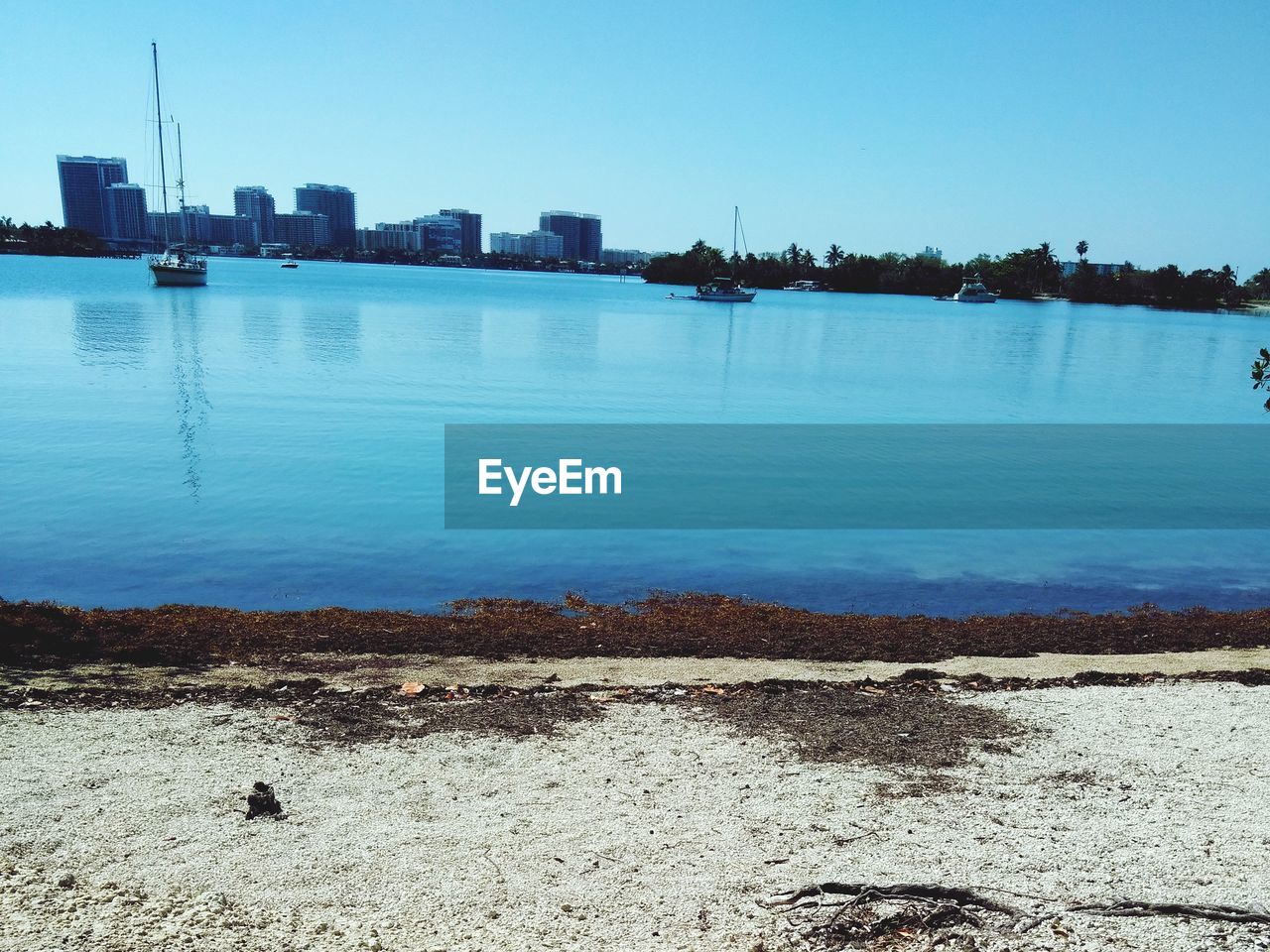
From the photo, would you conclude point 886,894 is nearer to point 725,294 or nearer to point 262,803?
point 262,803

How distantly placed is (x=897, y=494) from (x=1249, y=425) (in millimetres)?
26481

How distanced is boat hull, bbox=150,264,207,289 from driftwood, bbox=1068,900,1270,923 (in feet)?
364

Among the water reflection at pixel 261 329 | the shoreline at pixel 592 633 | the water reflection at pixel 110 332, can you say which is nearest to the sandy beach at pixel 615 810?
the shoreline at pixel 592 633

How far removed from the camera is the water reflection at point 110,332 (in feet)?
155

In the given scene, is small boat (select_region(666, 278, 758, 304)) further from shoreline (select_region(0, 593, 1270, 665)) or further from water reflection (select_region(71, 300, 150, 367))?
shoreline (select_region(0, 593, 1270, 665))

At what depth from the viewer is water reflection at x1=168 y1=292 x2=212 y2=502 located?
24953mm

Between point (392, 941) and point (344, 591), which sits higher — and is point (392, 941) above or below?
above

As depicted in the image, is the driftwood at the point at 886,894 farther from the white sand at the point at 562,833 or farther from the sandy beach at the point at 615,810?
the white sand at the point at 562,833

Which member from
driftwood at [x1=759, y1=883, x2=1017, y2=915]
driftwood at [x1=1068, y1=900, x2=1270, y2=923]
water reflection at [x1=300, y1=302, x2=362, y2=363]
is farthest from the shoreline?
water reflection at [x1=300, y1=302, x2=362, y2=363]

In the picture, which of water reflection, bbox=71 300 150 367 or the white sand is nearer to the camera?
the white sand

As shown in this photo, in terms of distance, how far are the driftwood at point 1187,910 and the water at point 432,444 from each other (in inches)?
378

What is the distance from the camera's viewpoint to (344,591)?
50.2 ft

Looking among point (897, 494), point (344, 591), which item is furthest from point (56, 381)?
point (897, 494)

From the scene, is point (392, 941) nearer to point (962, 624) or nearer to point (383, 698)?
point (383, 698)
